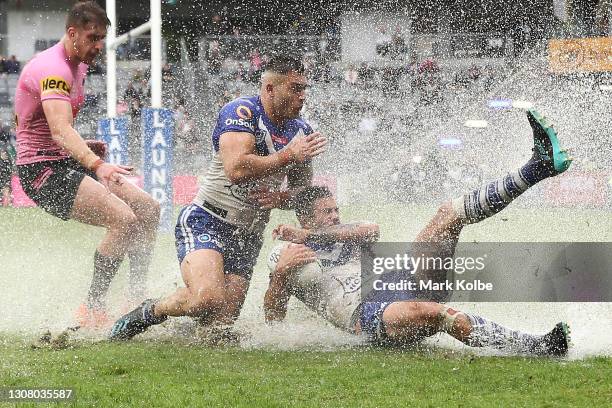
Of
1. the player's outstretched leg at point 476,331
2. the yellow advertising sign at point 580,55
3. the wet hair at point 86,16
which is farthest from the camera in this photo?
the yellow advertising sign at point 580,55

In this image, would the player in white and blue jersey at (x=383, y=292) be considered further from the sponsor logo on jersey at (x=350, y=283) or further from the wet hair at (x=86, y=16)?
the wet hair at (x=86, y=16)

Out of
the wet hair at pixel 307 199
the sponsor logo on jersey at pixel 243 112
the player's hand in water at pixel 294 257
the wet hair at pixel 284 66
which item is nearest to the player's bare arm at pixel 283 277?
the player's hand in water at pixel 294 257

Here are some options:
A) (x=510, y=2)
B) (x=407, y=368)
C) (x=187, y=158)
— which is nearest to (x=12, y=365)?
(x=407, y=368)

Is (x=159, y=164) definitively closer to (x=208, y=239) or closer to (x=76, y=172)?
(x=76, y=172)

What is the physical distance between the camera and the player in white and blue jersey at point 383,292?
5.09m

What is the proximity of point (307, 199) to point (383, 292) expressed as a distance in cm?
74

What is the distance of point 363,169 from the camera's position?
21.0 m

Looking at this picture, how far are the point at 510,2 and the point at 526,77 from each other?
15.1 ft

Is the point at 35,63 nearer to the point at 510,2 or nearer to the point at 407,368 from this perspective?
the point at 407,368

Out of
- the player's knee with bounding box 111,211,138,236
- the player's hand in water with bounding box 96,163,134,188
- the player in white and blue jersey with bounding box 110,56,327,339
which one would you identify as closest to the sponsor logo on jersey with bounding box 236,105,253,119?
the player in white and blue jersey with bounding box 110,56,327,339

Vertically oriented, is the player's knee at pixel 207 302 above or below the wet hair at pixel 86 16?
below

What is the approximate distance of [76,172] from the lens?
6.26m

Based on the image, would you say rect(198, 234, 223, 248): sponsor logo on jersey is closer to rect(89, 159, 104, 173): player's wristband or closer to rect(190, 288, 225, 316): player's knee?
rect(190, 288, 225, 316): player's knee

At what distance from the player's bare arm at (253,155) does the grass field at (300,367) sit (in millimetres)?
910
